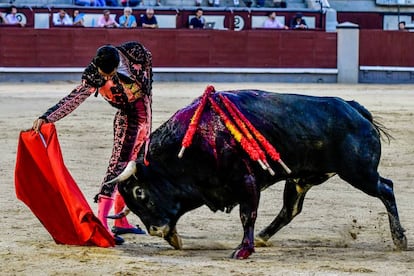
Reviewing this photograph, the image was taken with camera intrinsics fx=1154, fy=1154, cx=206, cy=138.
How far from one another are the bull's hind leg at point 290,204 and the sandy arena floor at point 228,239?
75 millimetres

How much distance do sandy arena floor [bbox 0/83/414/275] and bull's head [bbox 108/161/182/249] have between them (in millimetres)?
129

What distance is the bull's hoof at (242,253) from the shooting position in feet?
16.6

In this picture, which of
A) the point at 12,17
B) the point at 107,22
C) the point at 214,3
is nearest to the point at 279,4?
the point at 214,3

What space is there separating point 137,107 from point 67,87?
1163 cm

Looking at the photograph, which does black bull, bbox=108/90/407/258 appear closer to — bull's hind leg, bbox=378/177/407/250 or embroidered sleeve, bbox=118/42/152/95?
bull's hind leg, bbox=378/177/407/250

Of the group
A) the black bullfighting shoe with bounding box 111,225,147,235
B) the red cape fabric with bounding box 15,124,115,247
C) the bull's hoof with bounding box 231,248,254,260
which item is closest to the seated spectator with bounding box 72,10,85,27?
the black bullfighting shoe with bounding box 111,225,147,235

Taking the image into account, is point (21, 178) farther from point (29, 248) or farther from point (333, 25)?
point (333, 25)

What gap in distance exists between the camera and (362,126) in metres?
5.48

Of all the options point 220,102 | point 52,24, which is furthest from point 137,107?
point 52,24

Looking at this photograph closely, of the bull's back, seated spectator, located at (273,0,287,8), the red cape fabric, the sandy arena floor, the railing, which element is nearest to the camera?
the sandy arena floor

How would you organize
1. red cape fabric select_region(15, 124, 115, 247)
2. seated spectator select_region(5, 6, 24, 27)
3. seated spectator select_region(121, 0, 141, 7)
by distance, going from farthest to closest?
1. seated spectator select_region(121, 0, 141, 7)
2. seated spectator select_region(5, 6, 24, 27)
3. red cape fabric select_region(15, 124, 115, 247)

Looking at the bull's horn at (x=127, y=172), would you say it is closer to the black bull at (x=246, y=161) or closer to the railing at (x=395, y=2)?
the black bull at (x=246, y=161)

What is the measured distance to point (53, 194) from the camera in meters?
5.58

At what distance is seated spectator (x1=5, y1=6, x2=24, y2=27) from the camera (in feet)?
60.4
